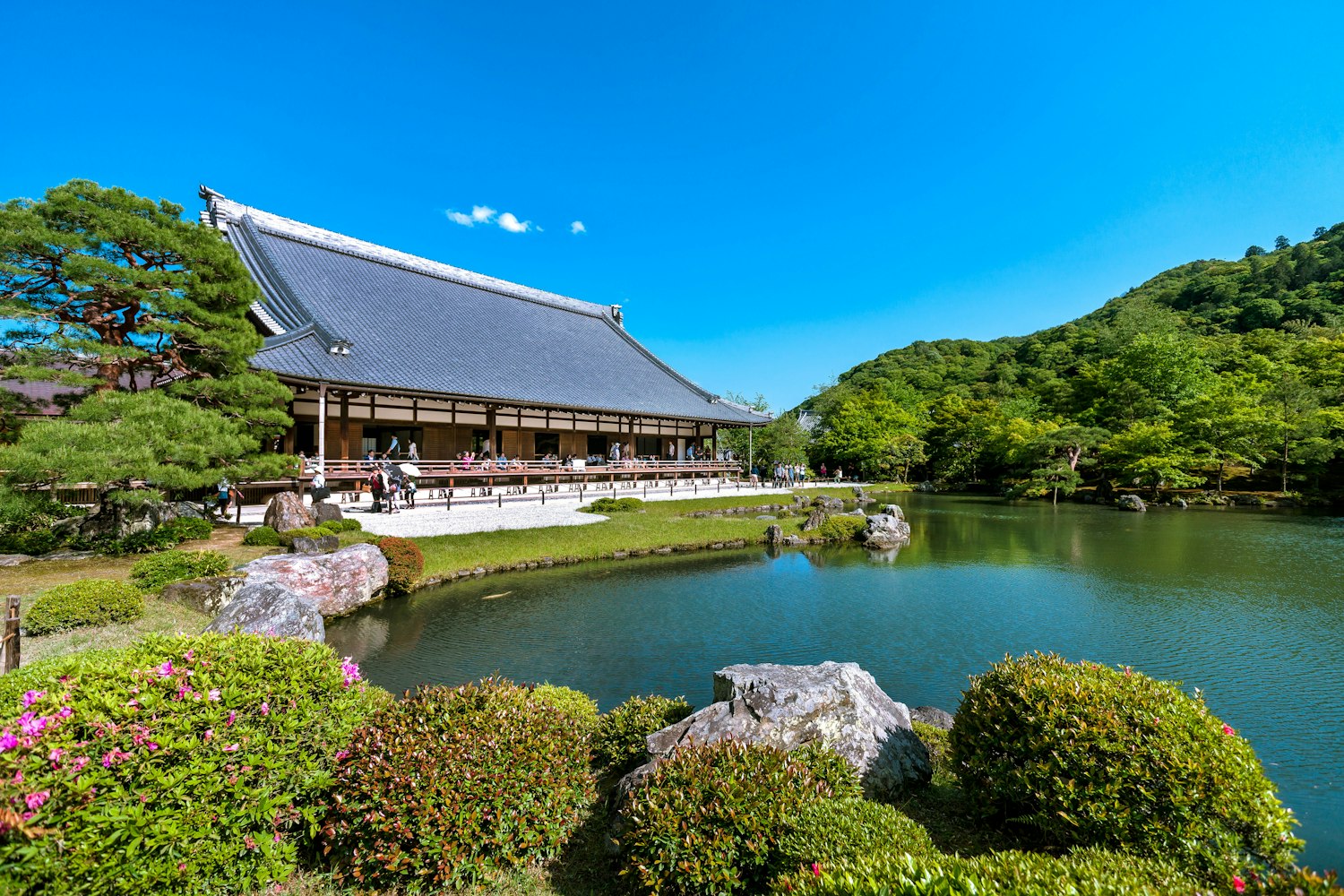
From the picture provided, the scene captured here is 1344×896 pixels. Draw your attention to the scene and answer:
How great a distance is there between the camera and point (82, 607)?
6.87 m

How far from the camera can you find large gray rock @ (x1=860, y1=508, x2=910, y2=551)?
717 inches

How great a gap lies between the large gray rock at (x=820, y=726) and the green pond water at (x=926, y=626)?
2.55 meters

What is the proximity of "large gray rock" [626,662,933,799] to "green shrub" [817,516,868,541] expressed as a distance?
14.7m

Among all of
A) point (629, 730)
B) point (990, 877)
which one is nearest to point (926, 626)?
point (629, 730)

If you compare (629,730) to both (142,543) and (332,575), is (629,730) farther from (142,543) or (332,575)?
(142,543)

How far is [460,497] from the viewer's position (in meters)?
20.7

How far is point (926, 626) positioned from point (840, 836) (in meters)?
7.85

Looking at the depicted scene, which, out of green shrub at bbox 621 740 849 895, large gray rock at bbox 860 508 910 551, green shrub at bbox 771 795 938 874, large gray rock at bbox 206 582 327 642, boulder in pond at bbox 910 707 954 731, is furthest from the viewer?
large gray rock at bbox 860 508 910 551

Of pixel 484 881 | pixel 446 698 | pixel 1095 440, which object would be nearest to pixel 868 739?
pixel 484 881

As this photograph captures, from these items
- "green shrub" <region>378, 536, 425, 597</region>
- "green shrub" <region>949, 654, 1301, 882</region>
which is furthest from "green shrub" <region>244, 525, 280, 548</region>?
"green shrub" <region>949, 654, 1301, 882</region>

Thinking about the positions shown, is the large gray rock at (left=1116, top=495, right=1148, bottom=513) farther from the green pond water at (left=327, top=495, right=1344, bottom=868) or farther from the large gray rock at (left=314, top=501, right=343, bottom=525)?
the large gray rock at (left=314, top=501, right=343, bottom=525)

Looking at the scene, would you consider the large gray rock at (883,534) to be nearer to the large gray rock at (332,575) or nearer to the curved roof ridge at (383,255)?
the large gray rock at (332,575)

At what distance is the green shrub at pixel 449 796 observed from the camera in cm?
319

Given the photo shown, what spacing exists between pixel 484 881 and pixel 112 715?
213cm
